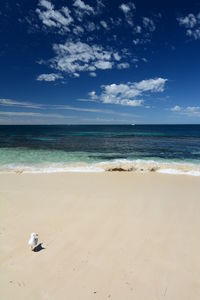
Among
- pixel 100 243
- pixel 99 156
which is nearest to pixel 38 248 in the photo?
pixel 100 243

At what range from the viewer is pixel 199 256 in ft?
16.0

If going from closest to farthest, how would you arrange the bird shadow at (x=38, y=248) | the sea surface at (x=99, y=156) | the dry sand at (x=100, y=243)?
the dry sand at (x=100, y=243) → the bird shadow at (x=38, y=248) → the sea surface at (x=99, y=156)

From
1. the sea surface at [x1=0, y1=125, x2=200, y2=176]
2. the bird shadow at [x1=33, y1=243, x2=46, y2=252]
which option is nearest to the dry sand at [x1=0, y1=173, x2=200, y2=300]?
the bird shadow at [x1=33, y1=243, x2=46, y2=252]

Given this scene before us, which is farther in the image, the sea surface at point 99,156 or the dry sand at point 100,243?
the sea surface at point 99,156

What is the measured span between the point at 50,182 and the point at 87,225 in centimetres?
520

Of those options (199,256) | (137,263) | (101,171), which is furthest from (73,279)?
(101,171)

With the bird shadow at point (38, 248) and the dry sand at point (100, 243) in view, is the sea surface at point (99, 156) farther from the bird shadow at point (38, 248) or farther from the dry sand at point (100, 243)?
the bird shadow at point (38, 248)

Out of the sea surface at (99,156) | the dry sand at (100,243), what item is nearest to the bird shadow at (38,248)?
the dry sand at (100,243)

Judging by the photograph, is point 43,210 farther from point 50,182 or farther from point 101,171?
point 101,171

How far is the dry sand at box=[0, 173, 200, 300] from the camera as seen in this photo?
3.96m

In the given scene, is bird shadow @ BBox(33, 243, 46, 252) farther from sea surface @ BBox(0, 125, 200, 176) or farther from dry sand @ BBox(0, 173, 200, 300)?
sea surface @ BBox(0, 125, 200, 176)

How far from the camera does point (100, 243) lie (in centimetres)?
530

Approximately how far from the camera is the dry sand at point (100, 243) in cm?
396

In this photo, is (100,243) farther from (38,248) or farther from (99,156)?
(99,156)
